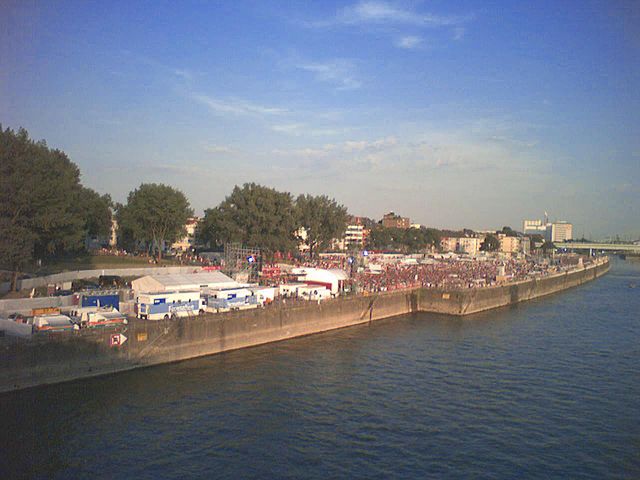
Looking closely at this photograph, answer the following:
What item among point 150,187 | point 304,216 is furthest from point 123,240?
point 304,216

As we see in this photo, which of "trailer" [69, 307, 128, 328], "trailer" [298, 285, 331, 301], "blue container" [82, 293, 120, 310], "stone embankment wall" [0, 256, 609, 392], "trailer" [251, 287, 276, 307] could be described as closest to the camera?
"stone embankment wall" [0, 256, 609, 392]

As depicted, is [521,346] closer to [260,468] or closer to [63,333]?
[260,468]

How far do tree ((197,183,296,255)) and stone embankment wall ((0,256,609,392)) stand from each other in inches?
933

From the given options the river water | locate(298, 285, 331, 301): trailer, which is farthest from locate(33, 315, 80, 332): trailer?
locate(298, 285, 331, 301): trailer

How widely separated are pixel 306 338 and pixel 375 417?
19021 millimetres

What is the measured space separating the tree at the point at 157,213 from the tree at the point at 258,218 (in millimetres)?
6373

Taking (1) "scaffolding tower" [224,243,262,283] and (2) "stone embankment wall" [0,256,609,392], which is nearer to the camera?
(2) "stone embankment wall" [0,256,609,392]

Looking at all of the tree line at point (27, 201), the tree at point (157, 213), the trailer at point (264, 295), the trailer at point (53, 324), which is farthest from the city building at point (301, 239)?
the trailer at point (53, 324)

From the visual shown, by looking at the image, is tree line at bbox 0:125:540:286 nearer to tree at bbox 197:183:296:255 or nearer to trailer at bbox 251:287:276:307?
tree at bbox 197:183:296:255

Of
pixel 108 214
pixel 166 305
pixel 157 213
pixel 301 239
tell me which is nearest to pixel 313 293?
pixel 166 305

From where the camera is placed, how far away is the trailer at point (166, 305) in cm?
3550

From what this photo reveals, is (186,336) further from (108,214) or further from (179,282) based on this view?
(108,214)

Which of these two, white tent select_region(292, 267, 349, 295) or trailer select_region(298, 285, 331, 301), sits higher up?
white tent select_region(292, 267, 349, 295)

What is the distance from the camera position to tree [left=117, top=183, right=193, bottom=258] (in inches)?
3039
